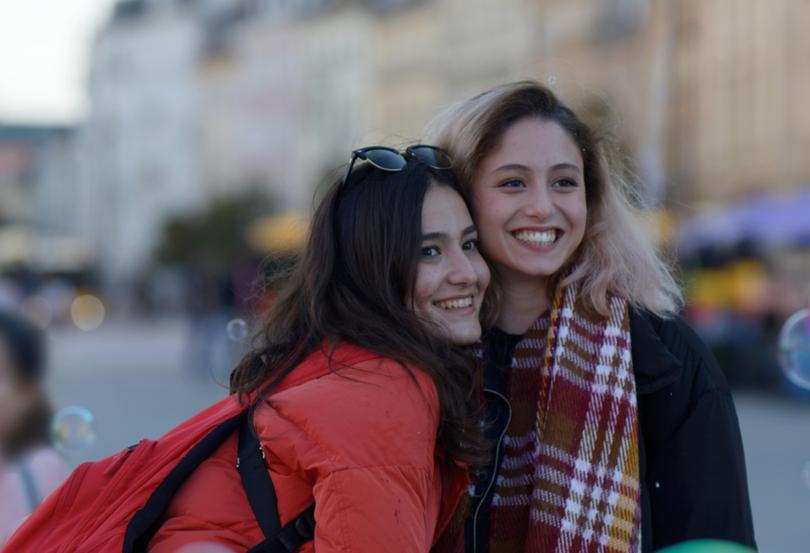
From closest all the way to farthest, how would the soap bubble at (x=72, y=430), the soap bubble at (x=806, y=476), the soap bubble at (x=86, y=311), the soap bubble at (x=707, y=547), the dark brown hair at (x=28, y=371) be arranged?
the soap bubble at (x=707, y=547), the dark brown hair at (x=28, y=371), the soap bubble at (x=72, y=430), the soap bubble at (x=806, y=476), the soap bubble at (x=86, y=311)

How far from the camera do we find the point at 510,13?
41969 mm

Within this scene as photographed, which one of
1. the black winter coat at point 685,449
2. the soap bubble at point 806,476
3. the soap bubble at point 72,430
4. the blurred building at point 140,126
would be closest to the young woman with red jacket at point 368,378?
the black winter coat at point 685,449

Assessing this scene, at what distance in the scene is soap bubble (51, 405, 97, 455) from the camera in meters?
4.82

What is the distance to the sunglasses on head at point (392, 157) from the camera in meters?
2.57

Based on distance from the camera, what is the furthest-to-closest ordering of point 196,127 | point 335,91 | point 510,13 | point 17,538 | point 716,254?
point 196,127
point 335,91
point 510,13
point 716,254
point 17,538

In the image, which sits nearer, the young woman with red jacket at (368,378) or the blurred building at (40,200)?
the young woman with red jacket at (368,378)

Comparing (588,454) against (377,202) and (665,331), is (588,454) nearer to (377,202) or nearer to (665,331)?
(665,331)

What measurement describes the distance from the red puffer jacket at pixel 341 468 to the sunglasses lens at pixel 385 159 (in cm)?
40

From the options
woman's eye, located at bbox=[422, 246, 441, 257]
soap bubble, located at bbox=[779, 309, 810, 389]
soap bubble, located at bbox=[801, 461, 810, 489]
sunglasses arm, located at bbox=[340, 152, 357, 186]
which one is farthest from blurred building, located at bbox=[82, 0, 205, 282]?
woman's eye, located at bbox=[422, 246, 441, 257]

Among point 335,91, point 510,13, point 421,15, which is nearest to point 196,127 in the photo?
point 335,91

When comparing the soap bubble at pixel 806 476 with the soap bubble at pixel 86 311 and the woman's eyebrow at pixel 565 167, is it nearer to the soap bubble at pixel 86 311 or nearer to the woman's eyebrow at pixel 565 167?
the woman's eyebrow at pixel 565 167

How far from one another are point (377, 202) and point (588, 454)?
0.64 metres

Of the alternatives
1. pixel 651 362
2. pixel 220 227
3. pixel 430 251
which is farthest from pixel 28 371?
pixel 220 227

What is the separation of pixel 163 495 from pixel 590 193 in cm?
123
